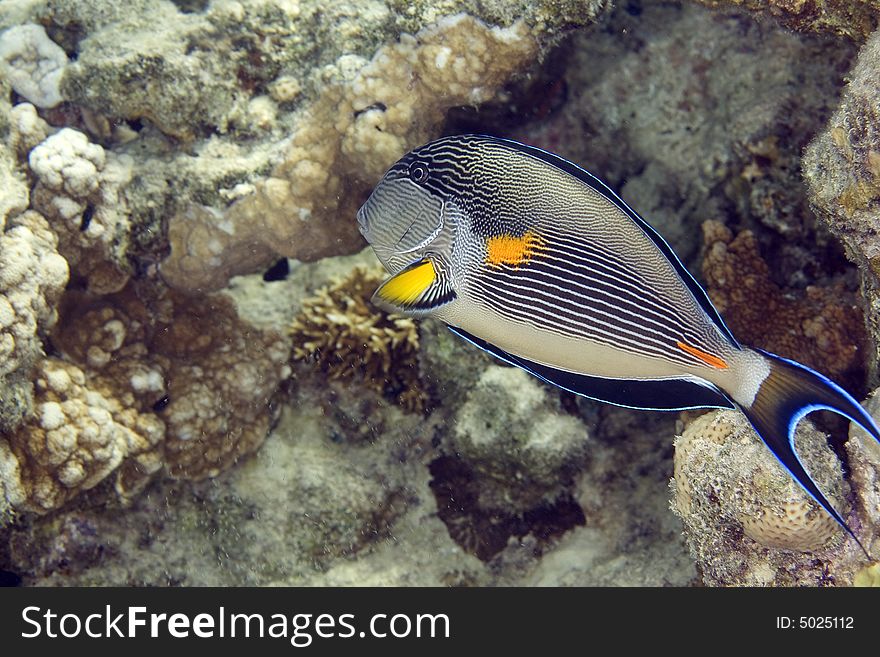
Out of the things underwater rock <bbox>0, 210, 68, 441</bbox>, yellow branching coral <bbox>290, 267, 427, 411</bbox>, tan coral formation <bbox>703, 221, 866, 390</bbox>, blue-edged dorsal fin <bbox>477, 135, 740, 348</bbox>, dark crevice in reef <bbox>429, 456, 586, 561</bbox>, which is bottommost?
dark crevice in reef <bbox>429, 456, 586, 561</bbox>

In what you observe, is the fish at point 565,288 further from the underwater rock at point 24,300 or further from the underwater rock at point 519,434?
the underwater rock at point 24,300

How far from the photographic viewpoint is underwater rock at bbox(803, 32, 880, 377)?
7.55ft

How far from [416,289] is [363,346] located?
1510mm

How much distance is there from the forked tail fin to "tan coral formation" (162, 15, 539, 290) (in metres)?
2.08

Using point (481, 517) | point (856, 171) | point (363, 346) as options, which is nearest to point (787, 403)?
point (856, 171)

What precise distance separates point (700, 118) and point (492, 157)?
2210 millimetres

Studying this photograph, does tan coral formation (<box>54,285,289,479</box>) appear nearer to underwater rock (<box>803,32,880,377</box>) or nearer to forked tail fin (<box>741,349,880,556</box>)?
forked tail fin (<box>741,349,880,556</box>)

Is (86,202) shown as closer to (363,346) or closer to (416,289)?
(363,346)

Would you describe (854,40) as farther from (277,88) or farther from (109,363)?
(109,363)

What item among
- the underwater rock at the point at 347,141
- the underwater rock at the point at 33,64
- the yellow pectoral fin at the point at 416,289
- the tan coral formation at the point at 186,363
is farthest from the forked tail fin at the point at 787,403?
the underwater rock at the point at 33,64

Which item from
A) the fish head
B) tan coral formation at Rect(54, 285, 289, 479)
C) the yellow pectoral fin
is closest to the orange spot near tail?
the yellow pectoral fin

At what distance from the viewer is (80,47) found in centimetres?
367

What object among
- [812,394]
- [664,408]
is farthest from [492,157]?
[812,394]

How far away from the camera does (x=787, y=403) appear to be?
77.0 inches
